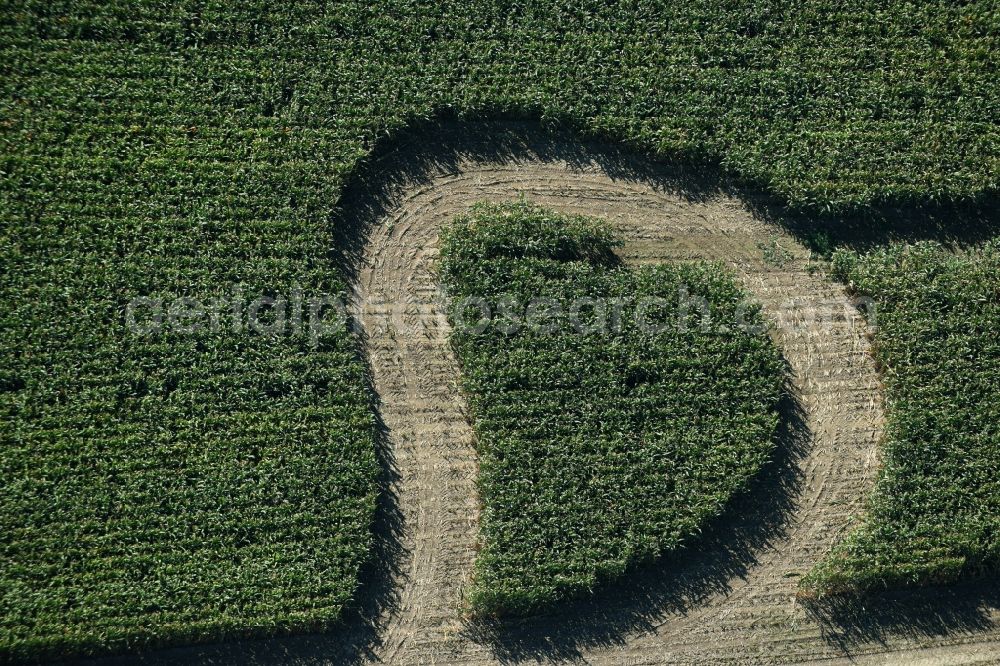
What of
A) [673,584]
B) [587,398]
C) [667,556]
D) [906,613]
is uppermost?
[587,398]

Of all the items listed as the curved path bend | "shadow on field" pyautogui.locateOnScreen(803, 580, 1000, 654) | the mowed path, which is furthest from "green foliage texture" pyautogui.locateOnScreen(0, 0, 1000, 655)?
"shadow on field" pyautogui.locateOnScreen(803, 580, 1000, 654)

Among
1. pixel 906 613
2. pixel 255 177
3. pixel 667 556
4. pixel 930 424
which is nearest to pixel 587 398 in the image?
pixel 667 556

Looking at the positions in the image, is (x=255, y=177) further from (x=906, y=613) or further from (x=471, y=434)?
(x=906, y=613)

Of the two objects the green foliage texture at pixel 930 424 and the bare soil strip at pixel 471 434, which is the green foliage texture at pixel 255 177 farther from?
the green foliage texture at pixel 930 424

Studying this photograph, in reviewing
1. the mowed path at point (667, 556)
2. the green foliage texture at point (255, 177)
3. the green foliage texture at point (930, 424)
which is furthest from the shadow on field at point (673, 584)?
the green foliage texture at point (255, 177)

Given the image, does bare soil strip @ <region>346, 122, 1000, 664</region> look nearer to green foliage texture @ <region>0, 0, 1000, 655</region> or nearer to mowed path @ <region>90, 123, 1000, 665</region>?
mowed path @ <region>90, 123, 1000, 665</region>
